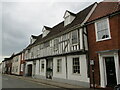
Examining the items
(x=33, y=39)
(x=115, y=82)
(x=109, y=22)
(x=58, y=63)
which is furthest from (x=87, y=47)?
(x=33, y=39)

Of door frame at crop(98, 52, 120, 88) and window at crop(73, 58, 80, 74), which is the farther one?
window at crop(73, 58, 80, 74)

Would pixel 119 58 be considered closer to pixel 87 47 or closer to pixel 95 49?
pixel 95 49

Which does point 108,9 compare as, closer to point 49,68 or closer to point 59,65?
point 59,65

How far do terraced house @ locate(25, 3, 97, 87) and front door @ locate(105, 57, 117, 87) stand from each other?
194cm

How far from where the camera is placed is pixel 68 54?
1340 centimetres

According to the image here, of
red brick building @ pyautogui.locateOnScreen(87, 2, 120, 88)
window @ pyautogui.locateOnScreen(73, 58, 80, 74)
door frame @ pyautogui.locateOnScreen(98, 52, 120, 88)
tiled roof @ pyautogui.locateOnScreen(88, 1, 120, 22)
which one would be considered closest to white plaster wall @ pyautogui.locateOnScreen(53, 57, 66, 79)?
window @ pyautogui.locateOnScreen(73, 58, 80, 74)

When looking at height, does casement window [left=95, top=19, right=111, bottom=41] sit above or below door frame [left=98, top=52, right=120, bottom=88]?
above

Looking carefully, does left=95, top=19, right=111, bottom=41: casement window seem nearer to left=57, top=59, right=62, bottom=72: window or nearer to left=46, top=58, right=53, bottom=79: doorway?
left=57, top=59, right=62, bottom=72: window

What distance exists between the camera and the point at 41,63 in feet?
64.4

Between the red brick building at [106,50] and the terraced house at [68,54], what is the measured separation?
0.96m

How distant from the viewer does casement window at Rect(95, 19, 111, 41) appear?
32.7 feet

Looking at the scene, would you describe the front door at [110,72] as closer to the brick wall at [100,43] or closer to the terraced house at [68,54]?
the brick wall at [100,43]

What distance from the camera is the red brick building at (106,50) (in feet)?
29.8

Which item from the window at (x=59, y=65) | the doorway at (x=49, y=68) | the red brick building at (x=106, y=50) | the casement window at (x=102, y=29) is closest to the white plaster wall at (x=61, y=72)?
the window at (x=59, y=65)
